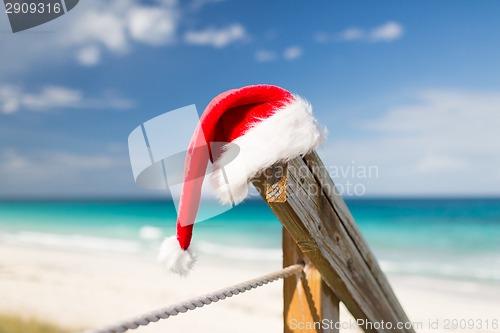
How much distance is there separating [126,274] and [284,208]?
8279mm

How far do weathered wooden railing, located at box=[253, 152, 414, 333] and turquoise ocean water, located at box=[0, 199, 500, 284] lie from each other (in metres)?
7.79

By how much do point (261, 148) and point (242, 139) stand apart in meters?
0.05

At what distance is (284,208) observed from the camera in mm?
753

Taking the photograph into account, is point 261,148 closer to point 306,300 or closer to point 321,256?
point 321,256

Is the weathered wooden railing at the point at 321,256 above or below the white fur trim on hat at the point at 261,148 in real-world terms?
below

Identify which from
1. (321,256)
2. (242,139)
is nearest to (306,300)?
(321,256)

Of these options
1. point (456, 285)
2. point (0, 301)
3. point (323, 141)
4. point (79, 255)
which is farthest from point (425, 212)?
point (323, 141)

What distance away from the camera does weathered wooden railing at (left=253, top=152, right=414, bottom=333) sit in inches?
30.4

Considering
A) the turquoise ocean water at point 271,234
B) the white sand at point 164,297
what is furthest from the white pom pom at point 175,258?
the turquoise ocean water at point 271,234

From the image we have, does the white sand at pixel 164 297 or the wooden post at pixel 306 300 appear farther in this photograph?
the white sand at pixel 164 297

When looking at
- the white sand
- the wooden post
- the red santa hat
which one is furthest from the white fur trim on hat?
the white sand

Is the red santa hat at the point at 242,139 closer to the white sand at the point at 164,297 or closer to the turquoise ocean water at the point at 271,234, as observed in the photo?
the white sand at the point at 164,297

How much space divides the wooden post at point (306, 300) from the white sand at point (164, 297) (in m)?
3.53

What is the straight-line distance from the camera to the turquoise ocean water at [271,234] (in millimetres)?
10336
